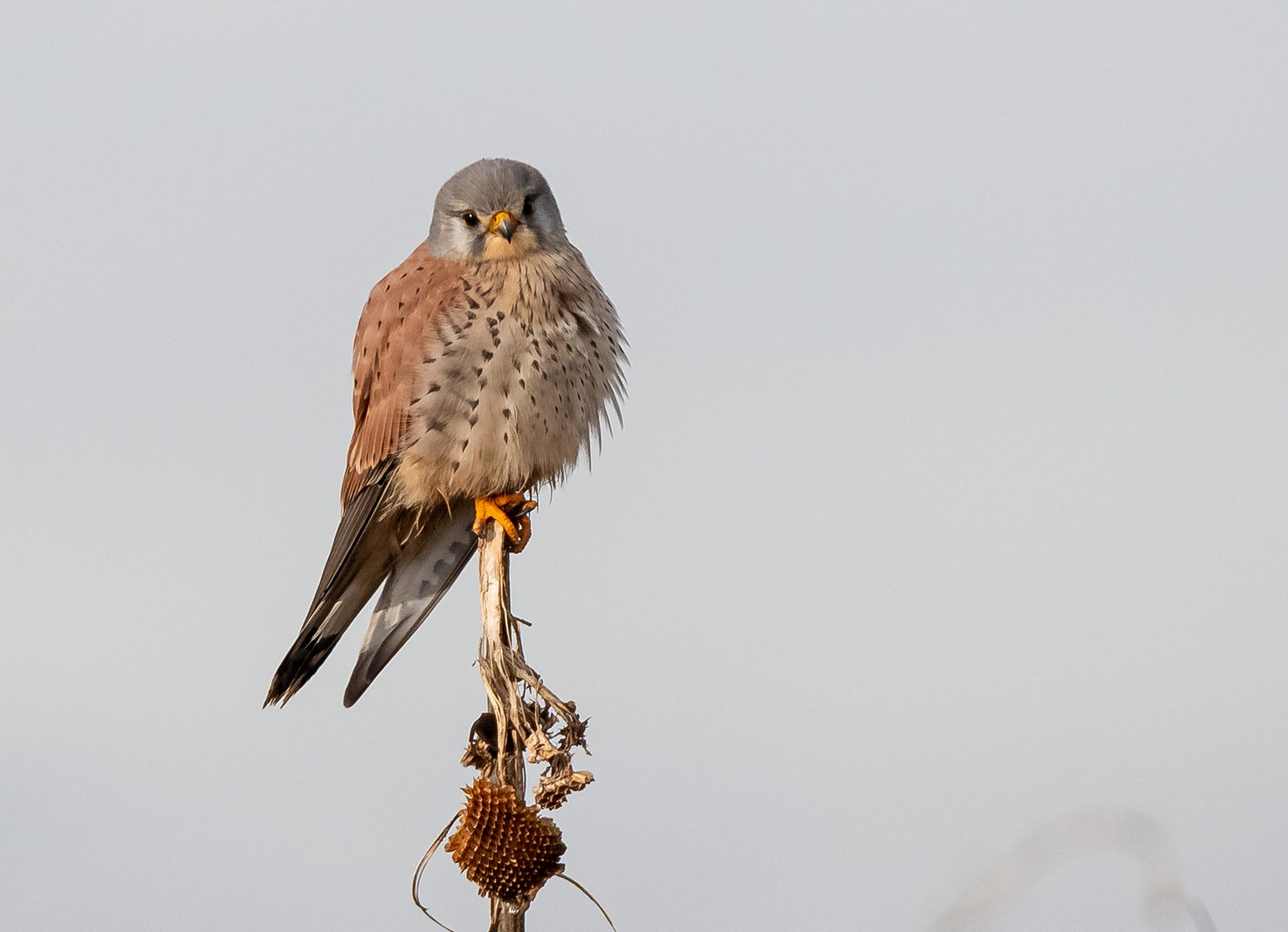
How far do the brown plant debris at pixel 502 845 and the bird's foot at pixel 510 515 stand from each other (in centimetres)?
82

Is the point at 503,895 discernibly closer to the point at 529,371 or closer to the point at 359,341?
the point at 529,371

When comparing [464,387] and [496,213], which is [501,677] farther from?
[496,213]

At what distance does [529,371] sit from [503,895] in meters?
1.38

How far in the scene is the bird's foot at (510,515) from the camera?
12.4 feet

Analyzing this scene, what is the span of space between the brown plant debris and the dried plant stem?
3.6 inches

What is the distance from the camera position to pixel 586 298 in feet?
12.7

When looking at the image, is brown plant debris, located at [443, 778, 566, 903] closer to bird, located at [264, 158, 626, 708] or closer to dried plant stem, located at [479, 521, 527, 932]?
dried plant stem, located at [479, 521, 527, 932]

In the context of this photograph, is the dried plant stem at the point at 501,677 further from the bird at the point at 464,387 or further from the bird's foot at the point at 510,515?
the bird at the point at 464,387

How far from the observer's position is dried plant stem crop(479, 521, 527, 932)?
325 centimetres

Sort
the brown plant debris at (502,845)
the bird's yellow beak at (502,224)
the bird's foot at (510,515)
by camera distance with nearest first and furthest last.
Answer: the brown plant debris at (502,845)
the bird's yellow beak at (502,224)
the bird's foot at (510,515)

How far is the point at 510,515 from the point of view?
3.85m

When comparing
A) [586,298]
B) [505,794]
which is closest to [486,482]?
[586,298]

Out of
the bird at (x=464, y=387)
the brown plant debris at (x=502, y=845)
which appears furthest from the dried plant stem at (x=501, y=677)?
the bird at (x=464, y=387)

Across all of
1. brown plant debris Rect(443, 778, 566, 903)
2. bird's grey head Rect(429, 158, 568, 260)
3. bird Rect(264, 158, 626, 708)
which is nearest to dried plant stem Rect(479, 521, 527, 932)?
brown plant debris Rect(443, 778, 566, 903)
